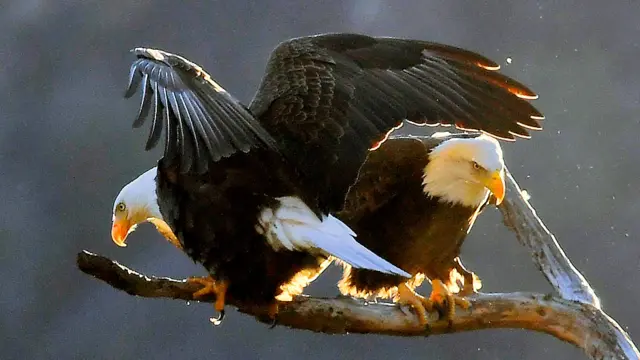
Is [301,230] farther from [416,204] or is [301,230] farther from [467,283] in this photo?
[467,283]

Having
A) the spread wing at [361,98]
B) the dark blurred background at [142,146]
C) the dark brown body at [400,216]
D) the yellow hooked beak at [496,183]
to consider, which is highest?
the spread wing at [361,98]

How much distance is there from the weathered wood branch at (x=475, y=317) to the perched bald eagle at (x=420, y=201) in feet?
0.17

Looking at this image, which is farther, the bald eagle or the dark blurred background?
the dark blurred background

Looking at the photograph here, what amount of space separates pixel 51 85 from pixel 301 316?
2820 millimetres

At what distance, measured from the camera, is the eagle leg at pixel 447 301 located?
2.22m

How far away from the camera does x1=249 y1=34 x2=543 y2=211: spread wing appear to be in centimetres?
188

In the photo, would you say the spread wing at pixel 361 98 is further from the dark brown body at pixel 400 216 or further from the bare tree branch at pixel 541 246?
the bare tree branch at pixel 541 246

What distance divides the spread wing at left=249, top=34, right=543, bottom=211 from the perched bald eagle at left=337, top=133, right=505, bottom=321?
0.25 meters

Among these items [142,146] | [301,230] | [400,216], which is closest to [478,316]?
[400,216]

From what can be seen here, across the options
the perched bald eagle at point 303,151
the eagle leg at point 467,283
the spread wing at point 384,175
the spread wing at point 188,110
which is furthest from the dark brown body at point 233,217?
the eagle leg at point 467,283

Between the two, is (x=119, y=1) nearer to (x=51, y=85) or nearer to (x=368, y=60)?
(x=51, y=85)

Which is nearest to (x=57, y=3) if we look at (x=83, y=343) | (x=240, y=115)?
(x=83, y=343)

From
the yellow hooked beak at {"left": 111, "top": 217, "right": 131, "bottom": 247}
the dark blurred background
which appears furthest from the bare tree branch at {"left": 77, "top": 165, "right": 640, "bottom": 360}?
the dark blurred background

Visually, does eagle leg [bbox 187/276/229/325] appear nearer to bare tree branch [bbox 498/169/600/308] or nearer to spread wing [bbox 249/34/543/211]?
spread wing [bbox 249/34/543/211]
